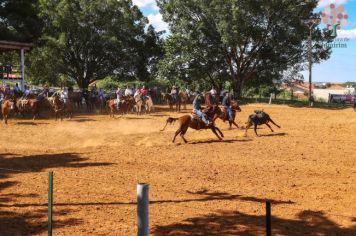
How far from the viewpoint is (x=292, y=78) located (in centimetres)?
4828

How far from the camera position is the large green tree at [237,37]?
41594 millimetres

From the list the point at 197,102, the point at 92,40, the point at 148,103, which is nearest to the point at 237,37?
the point at 148,103

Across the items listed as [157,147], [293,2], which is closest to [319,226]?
[157,147]

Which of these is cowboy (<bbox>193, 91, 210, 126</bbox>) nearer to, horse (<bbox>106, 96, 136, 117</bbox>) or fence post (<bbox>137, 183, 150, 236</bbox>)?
horse (<bbox>106, 96, 136, 117</bbox>)

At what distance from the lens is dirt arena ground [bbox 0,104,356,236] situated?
8.33 metres

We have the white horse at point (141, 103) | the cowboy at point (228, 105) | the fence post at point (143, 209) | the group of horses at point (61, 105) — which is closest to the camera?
the fence post at point (143, 209)

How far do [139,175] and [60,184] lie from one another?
2.19m

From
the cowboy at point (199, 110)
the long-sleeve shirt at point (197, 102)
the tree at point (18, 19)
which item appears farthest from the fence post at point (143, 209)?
the tree at point (18, 19)

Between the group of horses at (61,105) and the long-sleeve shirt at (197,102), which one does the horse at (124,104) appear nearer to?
the group of horses at (61,105)

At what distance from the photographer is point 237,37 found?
136ft

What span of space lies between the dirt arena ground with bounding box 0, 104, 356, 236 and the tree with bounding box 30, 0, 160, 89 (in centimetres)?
2426

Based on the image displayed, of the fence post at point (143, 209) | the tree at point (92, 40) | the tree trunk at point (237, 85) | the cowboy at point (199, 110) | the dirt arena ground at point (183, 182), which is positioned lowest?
the dirt arena ground at point (183, 182)

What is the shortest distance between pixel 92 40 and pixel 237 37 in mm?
14499

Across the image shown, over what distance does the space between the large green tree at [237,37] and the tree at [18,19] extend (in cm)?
1382
